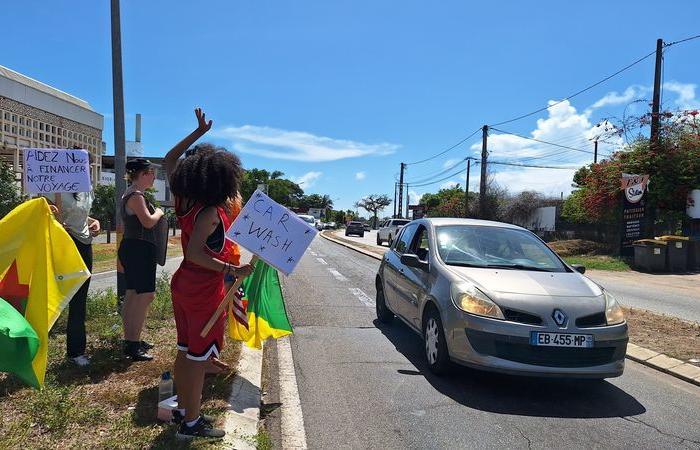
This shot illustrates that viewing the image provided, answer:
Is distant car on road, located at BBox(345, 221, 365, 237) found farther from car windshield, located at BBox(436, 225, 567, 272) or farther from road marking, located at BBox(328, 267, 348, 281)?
car windshield, located at BBox(436, 225, 567, 272)

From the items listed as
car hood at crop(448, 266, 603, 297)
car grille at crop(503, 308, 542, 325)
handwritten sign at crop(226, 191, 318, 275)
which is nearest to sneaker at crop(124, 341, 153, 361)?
handwritten sign at crop(226, 191, 318, 275)

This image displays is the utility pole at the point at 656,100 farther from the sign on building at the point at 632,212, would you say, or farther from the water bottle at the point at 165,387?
the water bottle at the point at 165,387

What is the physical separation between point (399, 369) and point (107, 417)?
2.88m

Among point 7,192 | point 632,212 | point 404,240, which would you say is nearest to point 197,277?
point 404,240

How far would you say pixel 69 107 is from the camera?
44.6 metres

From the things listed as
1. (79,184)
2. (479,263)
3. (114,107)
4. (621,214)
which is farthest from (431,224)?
(621,214)

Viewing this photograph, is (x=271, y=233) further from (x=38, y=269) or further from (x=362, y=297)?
(x=362, y=297)

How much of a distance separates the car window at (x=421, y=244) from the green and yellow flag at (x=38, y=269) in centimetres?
373

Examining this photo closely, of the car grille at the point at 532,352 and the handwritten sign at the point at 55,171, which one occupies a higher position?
the handwritten sign at the point at 55,171

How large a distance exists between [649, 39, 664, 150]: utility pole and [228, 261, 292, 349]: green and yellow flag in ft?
68.1

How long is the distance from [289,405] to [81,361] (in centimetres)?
178

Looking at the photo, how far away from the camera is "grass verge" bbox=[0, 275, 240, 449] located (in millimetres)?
3348

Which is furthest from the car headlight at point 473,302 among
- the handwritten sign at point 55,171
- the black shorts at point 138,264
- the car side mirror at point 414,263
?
the handwritten sign at point 55,171

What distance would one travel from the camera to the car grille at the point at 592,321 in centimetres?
475
